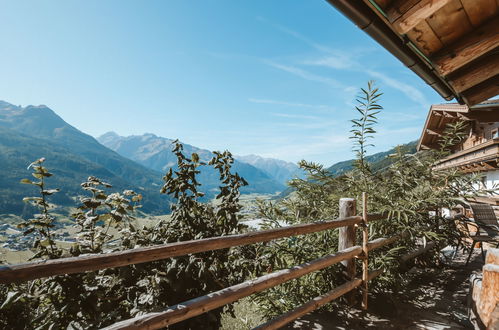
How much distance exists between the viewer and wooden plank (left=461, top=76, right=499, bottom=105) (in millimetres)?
3746

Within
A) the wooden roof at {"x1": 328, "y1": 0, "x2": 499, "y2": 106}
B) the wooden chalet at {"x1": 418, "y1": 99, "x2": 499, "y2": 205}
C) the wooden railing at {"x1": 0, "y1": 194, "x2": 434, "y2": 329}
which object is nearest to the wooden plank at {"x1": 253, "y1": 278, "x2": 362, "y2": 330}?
the wooden railing at {"x1": 0, "y1": 194, "x2": 434, "y2": 329}

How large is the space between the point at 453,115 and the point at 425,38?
48.3 feet

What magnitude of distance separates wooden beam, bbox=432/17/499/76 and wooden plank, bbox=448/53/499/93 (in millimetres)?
486

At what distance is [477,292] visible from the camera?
9.11ft

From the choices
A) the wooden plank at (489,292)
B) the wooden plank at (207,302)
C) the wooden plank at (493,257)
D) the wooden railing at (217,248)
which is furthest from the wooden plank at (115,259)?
the wooden plank at (493,257)

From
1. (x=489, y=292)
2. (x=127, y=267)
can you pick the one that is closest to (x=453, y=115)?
(x=489, y=292)

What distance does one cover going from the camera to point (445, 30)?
8.43ft

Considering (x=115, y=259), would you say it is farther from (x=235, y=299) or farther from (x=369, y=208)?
(x=369, y=208)

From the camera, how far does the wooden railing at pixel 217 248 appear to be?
1530mm

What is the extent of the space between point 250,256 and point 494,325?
7.91 feet

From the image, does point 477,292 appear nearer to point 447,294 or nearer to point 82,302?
point 447,294

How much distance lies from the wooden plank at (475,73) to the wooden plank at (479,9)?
2.93 feet

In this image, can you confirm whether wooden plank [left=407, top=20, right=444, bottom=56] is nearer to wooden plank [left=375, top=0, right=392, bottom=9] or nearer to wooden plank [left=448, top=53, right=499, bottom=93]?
wooden plank [left=375, top=0, right=392, bottom=9]

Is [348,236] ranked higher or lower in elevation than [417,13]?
lower
